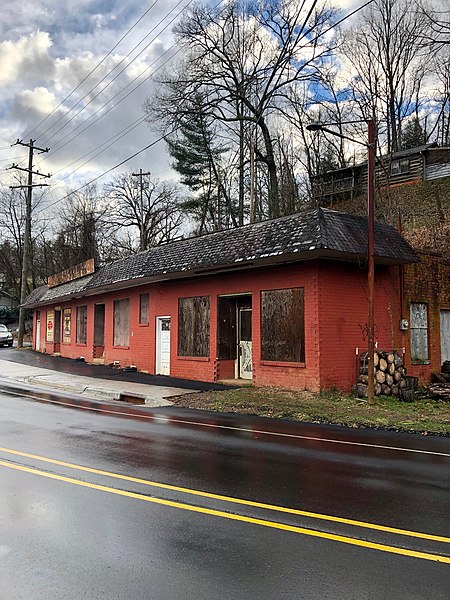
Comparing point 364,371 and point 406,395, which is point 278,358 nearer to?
point 364,371

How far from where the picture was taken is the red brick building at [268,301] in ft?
48.7

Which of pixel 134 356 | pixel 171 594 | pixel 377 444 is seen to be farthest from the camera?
pixel 134 356

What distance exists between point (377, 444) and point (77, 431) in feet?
18.1

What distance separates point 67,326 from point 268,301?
19.1m

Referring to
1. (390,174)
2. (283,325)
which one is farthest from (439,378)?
(390,174)

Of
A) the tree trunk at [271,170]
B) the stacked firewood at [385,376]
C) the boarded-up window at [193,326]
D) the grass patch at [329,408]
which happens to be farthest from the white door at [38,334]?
the stacked firewood at [385,376]

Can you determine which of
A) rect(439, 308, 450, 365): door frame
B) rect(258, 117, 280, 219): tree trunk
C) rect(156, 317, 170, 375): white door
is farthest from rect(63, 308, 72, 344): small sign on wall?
rect(439, 308, 450, 365): door frame

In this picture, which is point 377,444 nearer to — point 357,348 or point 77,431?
point 77,431

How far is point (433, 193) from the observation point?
34.6m

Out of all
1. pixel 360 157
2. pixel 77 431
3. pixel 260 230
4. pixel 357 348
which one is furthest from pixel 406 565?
pixel 360 157

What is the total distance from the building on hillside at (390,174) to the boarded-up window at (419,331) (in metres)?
16.6

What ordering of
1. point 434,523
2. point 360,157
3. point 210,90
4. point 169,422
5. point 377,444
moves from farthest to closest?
point 360,157
point 210,90
point 169,422
point 377,444
point 434,523

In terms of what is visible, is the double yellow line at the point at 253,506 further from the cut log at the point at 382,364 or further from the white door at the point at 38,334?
the white door at the point at 38,334

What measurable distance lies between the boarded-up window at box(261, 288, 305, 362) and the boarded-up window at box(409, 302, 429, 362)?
4.92 metres
